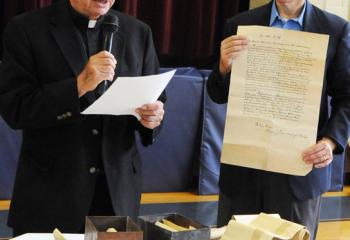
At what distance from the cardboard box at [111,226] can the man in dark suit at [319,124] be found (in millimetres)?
822

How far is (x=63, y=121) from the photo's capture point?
1880mm

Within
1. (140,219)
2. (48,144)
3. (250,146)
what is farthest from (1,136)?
(140,219)

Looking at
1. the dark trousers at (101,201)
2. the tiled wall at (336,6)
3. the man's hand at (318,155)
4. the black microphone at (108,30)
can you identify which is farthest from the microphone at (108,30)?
the tiled wall at (336,6)

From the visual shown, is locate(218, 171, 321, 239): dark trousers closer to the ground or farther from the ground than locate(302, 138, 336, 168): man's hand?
closer to the ground

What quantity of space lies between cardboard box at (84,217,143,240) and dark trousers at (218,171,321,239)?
84 centimetres

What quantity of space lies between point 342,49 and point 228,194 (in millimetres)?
658

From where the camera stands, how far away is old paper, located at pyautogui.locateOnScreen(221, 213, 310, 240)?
1.26m

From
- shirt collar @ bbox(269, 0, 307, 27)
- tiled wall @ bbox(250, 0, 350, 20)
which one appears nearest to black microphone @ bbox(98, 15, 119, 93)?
shirt collar @ bbox(269, 0, 307, 27)

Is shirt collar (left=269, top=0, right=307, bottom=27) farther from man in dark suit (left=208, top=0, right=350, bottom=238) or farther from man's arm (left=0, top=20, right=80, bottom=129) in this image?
man's arm (left=0, top=20, right=80, bottom=129)

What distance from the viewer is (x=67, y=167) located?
6.41ft

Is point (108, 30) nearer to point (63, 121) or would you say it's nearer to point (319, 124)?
point (63, 121)

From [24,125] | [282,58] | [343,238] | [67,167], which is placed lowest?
[343,238]

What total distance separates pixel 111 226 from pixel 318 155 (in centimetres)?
85

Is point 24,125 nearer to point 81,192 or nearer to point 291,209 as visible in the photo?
point 81,192
